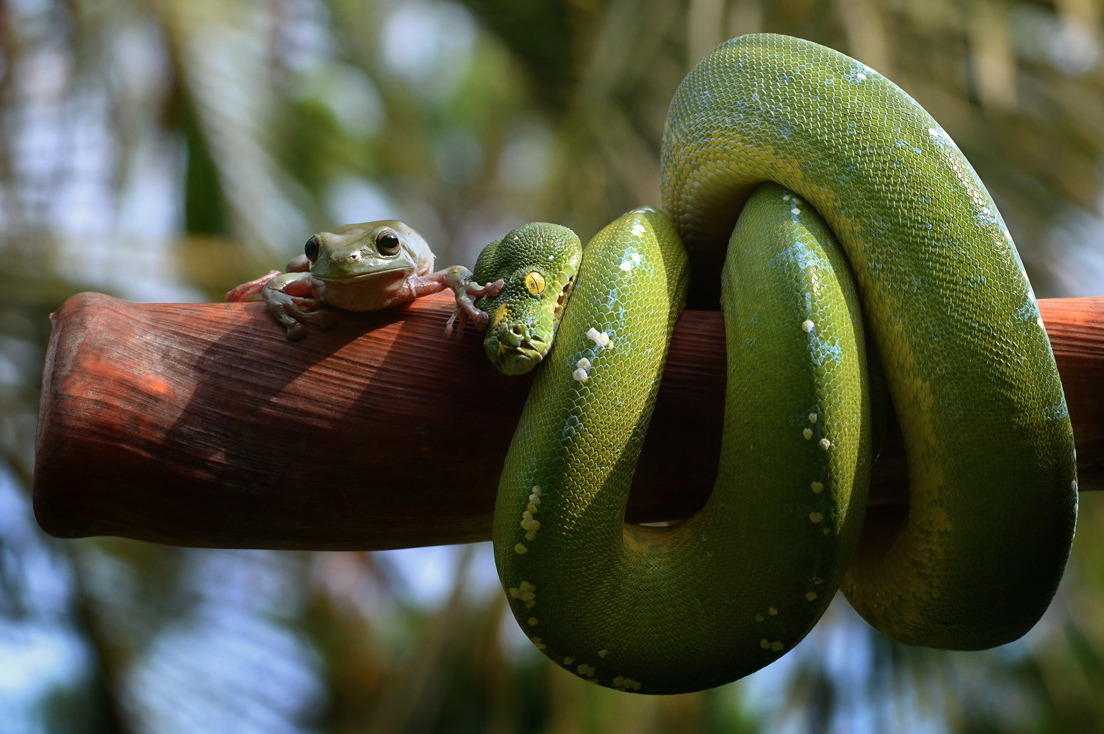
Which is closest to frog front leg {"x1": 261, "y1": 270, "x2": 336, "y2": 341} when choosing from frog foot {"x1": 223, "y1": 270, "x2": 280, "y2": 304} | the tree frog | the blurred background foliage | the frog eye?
the tree frog

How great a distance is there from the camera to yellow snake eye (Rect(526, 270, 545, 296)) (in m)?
1.47

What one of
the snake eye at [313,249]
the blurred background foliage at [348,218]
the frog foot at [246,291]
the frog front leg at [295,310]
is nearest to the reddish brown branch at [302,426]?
the frog front leg at [295,310]

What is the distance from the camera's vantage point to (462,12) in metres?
5.71

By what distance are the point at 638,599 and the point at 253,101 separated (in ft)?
12.8

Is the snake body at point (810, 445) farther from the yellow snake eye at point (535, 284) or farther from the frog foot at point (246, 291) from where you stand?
the frog foot at point (246, 291)

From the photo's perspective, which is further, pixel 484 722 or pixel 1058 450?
pixel 484 722

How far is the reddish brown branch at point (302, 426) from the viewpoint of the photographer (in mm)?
1439

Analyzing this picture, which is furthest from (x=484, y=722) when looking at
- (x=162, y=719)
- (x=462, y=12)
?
(x=462, y=12)

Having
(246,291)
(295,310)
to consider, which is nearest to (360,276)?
(295,310)

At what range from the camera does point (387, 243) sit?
159 centimetres

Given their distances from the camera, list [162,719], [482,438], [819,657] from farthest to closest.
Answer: [162,719] → [819,657] → [482,438]

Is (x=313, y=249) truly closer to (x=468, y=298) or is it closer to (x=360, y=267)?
(x=360, y=267)

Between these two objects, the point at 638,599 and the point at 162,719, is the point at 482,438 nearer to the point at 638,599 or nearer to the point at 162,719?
the point at 638,599

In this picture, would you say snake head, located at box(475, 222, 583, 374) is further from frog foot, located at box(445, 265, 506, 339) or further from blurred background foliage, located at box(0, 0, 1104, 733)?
blurred background foliage, located at box(0, 0, 1104, 733)
